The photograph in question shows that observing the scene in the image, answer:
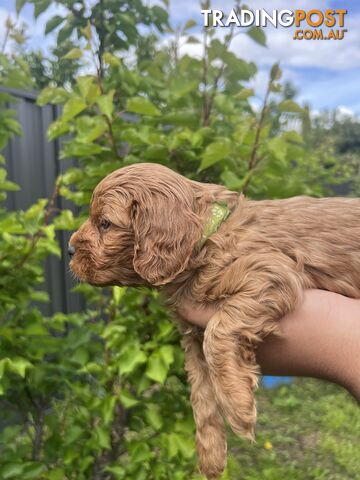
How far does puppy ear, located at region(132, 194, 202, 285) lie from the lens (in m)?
1.58

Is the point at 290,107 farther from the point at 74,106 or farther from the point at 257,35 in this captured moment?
the point at 74,106

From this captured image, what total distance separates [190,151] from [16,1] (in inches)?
50.3

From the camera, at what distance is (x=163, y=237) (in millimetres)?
1588

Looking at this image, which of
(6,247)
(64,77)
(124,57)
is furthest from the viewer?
(64,77)

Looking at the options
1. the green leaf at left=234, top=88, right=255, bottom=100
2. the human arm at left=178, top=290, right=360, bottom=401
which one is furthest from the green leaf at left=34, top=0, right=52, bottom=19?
the human arm at left=178, top=290, right=360, bottom=401

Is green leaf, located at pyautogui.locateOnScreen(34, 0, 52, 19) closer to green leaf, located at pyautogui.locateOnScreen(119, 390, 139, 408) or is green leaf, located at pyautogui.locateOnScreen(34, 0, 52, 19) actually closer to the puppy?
the puppy

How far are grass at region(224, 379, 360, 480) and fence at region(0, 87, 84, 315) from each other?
224 centimetres

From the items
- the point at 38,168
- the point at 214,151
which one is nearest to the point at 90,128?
the point at 214,151

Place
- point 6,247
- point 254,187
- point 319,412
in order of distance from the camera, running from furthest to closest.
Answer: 1. point 319,412
2. point 254,187
3. point 6,247

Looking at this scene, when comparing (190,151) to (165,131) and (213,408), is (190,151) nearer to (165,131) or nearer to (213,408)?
(165,131)

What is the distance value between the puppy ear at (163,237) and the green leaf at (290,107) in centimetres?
104

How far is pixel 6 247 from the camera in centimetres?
255

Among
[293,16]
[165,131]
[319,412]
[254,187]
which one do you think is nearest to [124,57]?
[165,131]

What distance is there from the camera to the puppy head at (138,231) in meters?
1.59
